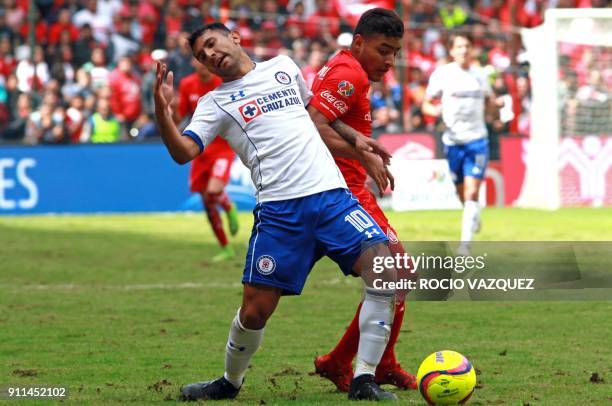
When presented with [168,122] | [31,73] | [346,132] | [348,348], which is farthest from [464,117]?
[31,73]

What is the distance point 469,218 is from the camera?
46.3 ft

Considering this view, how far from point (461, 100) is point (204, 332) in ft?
22.7

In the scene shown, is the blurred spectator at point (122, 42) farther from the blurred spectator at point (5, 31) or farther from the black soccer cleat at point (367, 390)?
the black soccer cleat at point (367, 390)

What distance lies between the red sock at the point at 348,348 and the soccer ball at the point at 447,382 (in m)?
0.74

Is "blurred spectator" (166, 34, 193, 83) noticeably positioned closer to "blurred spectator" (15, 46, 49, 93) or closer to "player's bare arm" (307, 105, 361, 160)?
"blurred spectator" (15, 46, 49, 93)

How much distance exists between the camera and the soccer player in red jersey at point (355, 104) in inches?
266

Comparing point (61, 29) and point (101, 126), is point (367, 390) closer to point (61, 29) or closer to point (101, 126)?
point (101, 126)

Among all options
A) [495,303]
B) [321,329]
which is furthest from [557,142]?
[321,329]

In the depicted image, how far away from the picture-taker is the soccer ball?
620cm

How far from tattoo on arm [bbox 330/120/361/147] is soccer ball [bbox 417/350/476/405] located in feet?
4.20

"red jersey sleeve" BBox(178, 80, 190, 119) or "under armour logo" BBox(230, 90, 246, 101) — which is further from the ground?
"under armour logo" BBox(230, 90, 246, 101)

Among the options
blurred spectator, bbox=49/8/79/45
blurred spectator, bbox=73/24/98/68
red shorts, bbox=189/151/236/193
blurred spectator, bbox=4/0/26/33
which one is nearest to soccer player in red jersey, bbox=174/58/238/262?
red shorts, bbox=189/151/236/193

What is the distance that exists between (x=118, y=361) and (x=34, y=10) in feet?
54.4

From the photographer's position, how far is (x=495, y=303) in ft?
Result: 35.9
